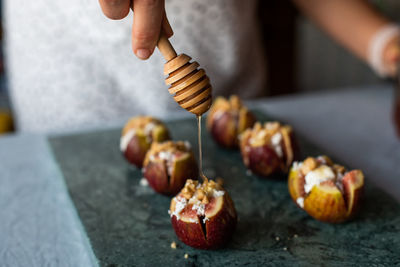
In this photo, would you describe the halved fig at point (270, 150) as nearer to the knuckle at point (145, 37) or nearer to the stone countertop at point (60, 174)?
the stone countertop at point (60, 174)

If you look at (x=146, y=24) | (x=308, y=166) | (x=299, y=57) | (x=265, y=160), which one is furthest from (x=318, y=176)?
(x=299, y=57)

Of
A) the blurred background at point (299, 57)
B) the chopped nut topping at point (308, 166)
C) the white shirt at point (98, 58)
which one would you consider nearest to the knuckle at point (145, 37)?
the chopped nut topping at point (308, 166)

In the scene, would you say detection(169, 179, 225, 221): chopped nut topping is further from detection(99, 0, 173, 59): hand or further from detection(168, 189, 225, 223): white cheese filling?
detection(99, 0, 173, 59): hand

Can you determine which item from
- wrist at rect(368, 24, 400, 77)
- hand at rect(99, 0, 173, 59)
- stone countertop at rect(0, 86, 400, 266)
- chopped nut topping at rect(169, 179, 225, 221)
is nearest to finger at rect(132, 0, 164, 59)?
hand at rect(99, 0, 173, 59)

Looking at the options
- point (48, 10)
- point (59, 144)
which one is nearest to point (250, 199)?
point (59, 144)

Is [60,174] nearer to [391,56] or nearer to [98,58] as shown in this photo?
[98,58]
